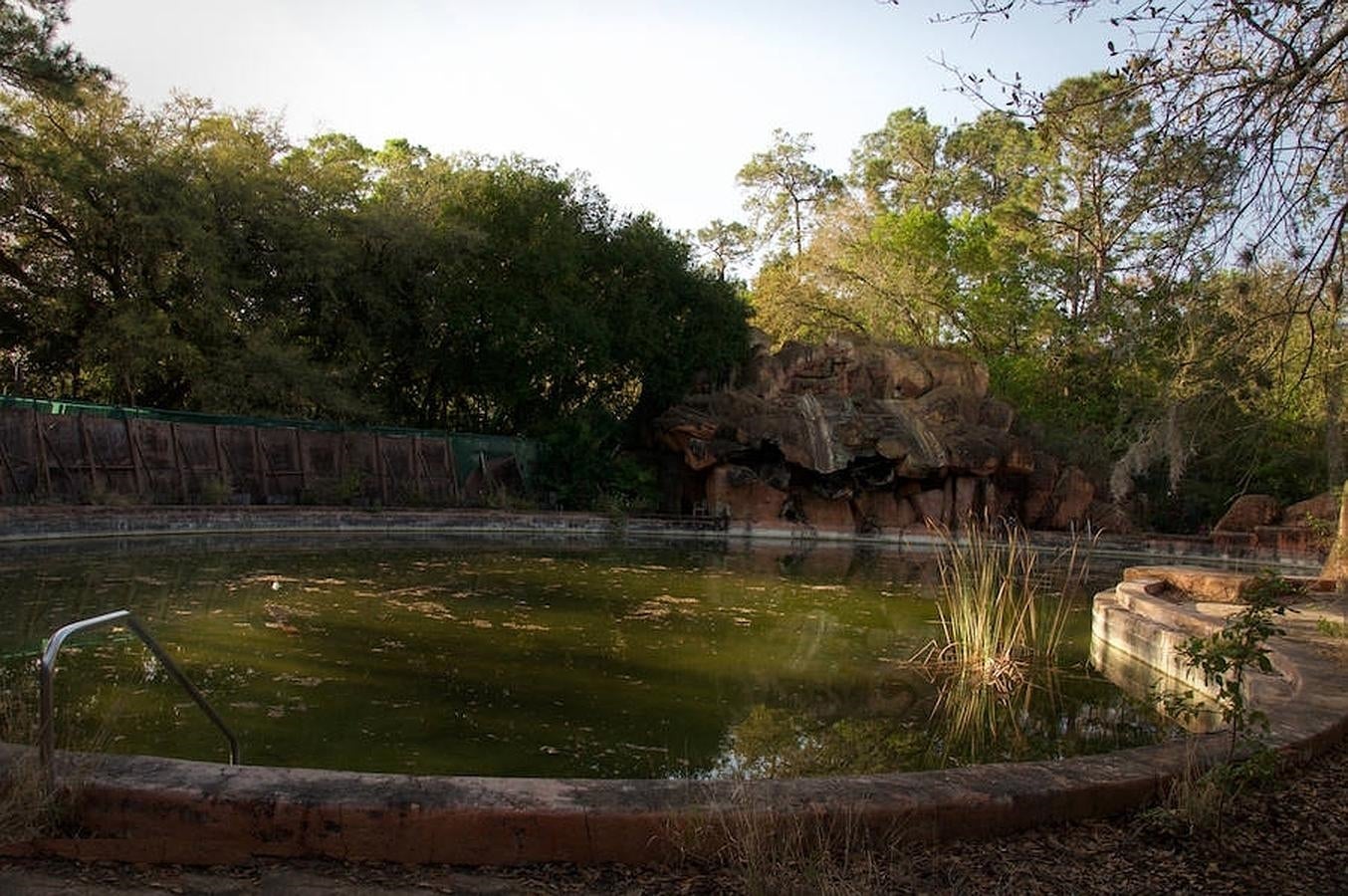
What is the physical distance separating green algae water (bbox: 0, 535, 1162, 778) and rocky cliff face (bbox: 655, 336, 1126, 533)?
39.7 ft

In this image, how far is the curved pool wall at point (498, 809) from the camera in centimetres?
296

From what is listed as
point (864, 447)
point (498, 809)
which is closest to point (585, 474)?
point (864, 447)

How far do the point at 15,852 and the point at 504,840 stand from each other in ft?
4.64

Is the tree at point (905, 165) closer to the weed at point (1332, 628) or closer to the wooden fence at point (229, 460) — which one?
the wooden fence at point (229, 460)

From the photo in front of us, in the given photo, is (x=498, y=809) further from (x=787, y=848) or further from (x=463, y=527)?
(x=463, y=527)

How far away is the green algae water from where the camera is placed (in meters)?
4.99

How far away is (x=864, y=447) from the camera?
80.9 ft

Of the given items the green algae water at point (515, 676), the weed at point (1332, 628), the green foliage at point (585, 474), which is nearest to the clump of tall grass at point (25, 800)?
the green algae water at point (515, 676)

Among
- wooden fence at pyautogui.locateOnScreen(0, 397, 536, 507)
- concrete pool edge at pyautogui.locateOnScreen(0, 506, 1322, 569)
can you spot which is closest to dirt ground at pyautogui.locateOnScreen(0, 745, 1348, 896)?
concrete pool edge at pyautogui.locateOnScreen(0, 506, 1322, 569)

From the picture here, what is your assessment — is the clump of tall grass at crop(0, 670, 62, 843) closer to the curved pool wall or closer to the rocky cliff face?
the curved pool wall

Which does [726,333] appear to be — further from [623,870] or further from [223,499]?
[623,870]

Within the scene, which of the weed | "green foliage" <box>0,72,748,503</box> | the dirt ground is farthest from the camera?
"green foliage" <box>0,72,748,503</box>

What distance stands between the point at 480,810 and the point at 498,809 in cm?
6

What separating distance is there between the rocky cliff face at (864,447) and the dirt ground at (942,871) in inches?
814
